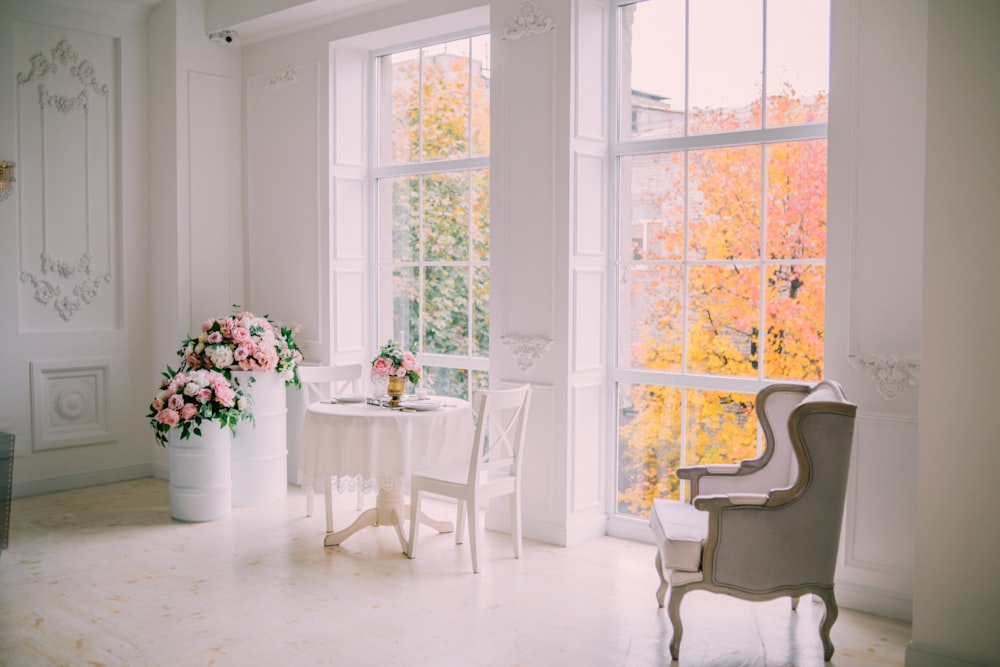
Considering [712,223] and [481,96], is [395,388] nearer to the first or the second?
[712,223]

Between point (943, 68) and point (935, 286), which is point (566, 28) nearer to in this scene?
point (943, 68)

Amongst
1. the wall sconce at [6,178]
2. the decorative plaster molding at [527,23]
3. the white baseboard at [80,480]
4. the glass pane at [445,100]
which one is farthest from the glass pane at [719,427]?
the wall sconce at [6,178]

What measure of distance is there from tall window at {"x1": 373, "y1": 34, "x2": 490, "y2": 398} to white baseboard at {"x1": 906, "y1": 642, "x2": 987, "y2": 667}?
10.3 feet

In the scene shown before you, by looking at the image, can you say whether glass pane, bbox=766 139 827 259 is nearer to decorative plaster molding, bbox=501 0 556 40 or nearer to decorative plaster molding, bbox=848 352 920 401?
decorative plaster molding, bbox=848 352 920 401

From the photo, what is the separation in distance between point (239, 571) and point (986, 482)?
344cm

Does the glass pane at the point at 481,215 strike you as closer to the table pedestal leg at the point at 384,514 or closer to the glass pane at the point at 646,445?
the glass pane at the point at 646,445

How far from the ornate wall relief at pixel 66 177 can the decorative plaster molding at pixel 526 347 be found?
330 centimetres

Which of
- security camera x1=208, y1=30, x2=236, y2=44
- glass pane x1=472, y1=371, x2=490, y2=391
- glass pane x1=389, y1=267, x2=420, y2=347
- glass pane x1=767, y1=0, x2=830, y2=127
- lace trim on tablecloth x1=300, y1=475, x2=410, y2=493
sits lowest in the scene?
lace trim on tablecloth x1=300, y1=475, x2=410, y2=493

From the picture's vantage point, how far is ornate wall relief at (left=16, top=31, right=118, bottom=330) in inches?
244

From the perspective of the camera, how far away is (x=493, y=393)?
4523 mm

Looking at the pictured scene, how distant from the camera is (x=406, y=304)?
6336mm

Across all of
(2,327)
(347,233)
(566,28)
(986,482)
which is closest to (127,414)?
(2,327)

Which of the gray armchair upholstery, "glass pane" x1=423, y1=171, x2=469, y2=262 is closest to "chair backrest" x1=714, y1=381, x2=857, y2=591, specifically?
the gray armchair upholstery

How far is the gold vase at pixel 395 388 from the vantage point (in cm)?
496
